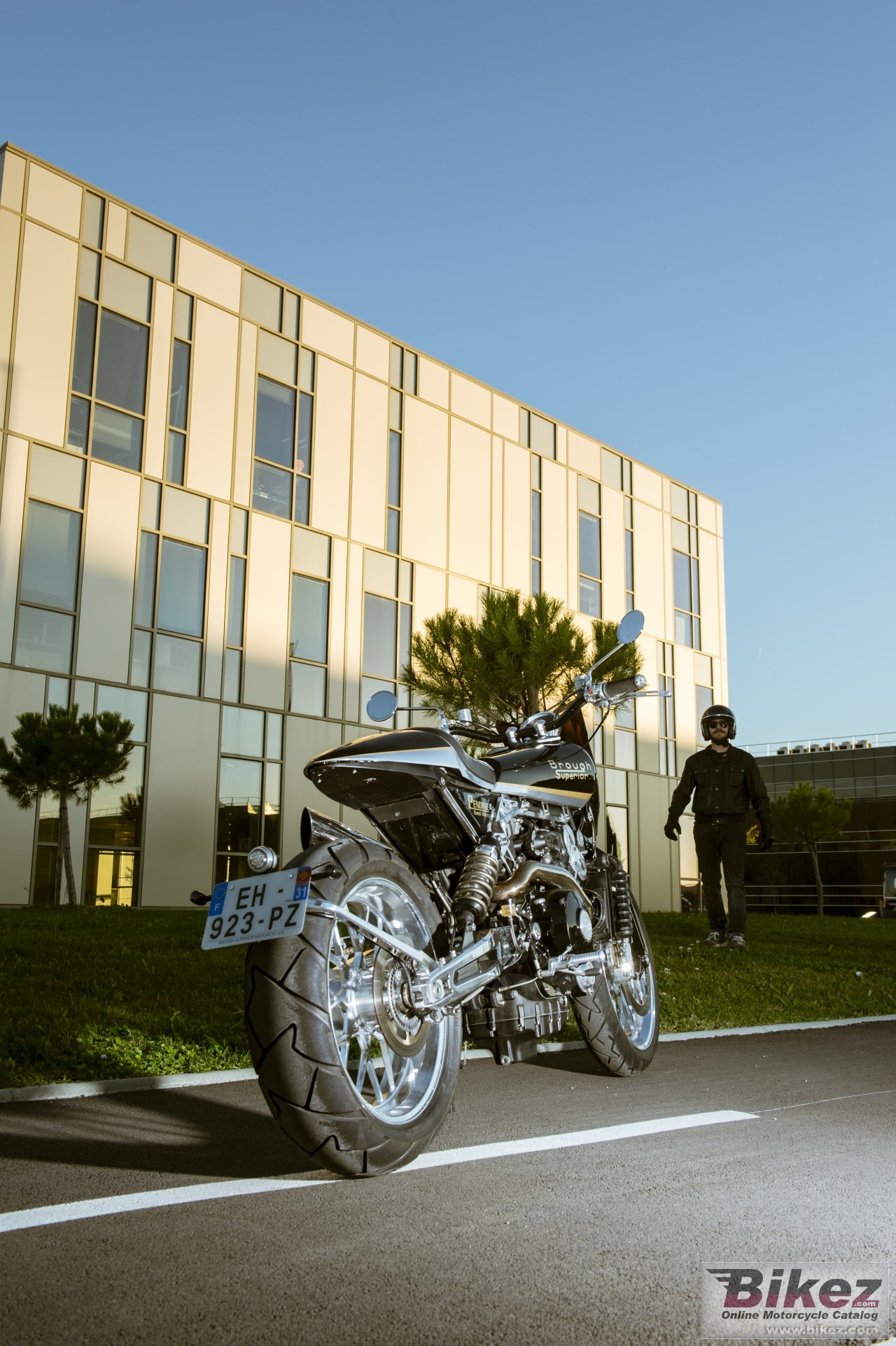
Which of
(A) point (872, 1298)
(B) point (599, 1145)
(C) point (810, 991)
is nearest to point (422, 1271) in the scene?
(A) point (872, 1298)

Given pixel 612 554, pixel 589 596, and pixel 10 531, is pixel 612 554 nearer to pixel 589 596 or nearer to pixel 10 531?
pixel 589 596

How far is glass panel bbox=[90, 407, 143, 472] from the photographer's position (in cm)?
2289

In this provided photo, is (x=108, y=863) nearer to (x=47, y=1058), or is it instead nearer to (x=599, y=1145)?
(x=47, y=1058)

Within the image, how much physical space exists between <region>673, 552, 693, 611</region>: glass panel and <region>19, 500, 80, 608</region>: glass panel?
67.8 ft

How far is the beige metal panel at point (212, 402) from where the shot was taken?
24.5 metres

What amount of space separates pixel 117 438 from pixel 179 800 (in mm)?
7117

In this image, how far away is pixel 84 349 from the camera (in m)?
22.9

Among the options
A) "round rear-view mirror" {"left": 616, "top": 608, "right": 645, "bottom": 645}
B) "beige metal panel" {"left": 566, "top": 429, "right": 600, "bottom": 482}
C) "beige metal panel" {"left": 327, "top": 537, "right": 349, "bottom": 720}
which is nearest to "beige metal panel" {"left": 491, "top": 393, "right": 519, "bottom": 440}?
"beige metal panel" {"left": 566, "top": 429, "right": 600, "bottom": 482}

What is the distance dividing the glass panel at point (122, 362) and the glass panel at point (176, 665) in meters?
4.65

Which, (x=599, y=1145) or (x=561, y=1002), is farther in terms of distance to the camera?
(x=561, y=1002)

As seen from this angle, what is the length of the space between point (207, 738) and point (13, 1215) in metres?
21.4

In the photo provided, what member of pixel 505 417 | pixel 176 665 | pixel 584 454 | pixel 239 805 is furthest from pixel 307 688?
pixel 584 454

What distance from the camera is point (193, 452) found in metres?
24.4

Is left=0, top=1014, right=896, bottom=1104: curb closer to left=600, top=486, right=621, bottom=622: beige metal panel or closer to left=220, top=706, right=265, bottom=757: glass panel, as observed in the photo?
left=220, top=706, right=265, bottom=757: glass panel
